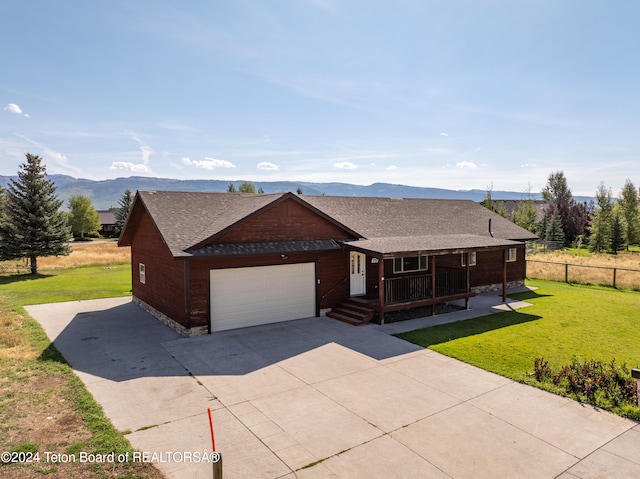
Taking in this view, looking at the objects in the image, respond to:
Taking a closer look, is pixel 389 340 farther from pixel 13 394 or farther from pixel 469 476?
pixel 13 394

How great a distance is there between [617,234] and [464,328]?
40307mm

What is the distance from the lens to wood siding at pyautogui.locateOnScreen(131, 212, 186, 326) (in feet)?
46.7

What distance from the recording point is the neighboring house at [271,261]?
14.0m

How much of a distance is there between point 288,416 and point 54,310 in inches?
560

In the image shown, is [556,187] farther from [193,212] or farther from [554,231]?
[193,212]

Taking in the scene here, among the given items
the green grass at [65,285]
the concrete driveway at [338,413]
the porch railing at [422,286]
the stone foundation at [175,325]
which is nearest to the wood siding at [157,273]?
the stone foundation at [175,325]

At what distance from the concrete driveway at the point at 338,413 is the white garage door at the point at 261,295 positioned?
147 centimetres

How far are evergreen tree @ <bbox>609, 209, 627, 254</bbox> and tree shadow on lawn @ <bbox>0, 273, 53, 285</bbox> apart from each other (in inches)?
2102

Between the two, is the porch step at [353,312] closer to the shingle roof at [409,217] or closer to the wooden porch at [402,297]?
the wooden porch at [402,297]

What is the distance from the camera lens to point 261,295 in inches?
594

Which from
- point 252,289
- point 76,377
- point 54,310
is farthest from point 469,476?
point 54,310

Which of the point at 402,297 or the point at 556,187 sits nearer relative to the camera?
the point at 402,297

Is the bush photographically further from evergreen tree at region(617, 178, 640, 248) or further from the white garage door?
evergreen tree at region(617, 178, 640, 248)

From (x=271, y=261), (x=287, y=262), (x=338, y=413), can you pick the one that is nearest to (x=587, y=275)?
(x=287, y=262)
